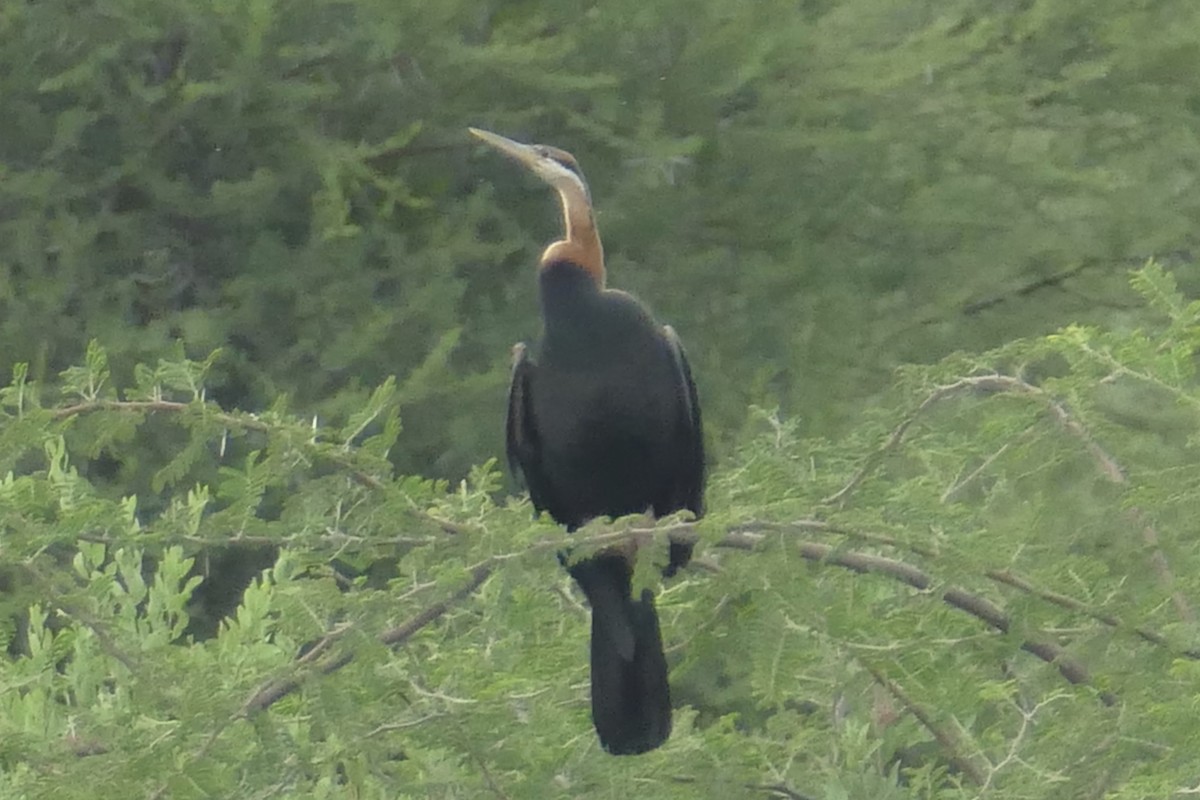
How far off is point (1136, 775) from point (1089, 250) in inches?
182

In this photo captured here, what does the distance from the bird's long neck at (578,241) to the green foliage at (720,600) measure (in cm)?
53

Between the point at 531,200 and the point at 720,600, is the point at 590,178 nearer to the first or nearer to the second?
the point at 531,200

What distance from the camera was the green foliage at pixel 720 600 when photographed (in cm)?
165

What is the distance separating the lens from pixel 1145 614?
1.69 metres

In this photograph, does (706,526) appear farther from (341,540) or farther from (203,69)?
(203,69)

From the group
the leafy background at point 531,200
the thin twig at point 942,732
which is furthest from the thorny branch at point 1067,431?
the leafy background at point 531,200

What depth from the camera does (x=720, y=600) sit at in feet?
6.18

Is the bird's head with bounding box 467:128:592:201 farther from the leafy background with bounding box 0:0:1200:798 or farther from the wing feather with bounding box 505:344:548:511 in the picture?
the leafy background with bounding box 0:0:1200:798

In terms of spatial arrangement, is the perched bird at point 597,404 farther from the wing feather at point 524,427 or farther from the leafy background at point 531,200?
the leafy background at point 531,200

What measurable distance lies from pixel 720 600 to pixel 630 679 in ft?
0.93

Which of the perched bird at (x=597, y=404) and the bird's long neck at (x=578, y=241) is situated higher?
the bird's long neck at (x=578, y=241)

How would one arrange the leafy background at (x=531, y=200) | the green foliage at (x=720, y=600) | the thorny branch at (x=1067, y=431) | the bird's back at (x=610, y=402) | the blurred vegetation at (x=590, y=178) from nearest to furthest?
the green foliage at (x=720, y=600) < the thorny branch at (x=1067, y=431) < the bird's back at (x=610, y=402) < the leafy background at (x=531, y=200) < the blurred vegetation at (x=590, y=178)

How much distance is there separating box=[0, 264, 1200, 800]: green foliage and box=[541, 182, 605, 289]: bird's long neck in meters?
0.53

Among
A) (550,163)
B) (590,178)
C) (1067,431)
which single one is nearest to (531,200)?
(590,178)
